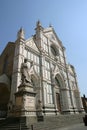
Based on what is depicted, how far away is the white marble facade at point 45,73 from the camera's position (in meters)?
14.4

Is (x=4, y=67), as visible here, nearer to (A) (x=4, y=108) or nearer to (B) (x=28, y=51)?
(B) (x=28, y=51)

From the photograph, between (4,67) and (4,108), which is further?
(4,67)

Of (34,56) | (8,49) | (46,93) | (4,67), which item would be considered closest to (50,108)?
(46,93)

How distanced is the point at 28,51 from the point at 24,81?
7.91m

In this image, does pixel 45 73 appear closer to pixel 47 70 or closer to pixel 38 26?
pixel 47 70

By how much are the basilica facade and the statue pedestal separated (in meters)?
0.23

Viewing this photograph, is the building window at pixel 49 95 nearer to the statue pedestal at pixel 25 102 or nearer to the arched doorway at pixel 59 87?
the arched doorway at pixel 59 87

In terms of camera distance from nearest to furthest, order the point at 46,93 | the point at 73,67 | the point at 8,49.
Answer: the point at 46,93 → the point at 8,49 → the point at 73,67

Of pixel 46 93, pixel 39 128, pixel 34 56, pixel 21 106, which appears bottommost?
pixel 39 128

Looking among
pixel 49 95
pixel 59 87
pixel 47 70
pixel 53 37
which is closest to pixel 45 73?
pixel 47 70

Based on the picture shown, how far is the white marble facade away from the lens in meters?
14.4

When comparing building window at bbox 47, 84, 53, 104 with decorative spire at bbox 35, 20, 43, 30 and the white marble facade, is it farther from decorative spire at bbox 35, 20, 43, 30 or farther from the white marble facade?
decorative spire at bbox 35, 20, 43, 30

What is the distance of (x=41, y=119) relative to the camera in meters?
9.41

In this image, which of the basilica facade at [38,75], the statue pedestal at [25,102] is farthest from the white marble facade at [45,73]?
the statue pedestal at [25,102]
